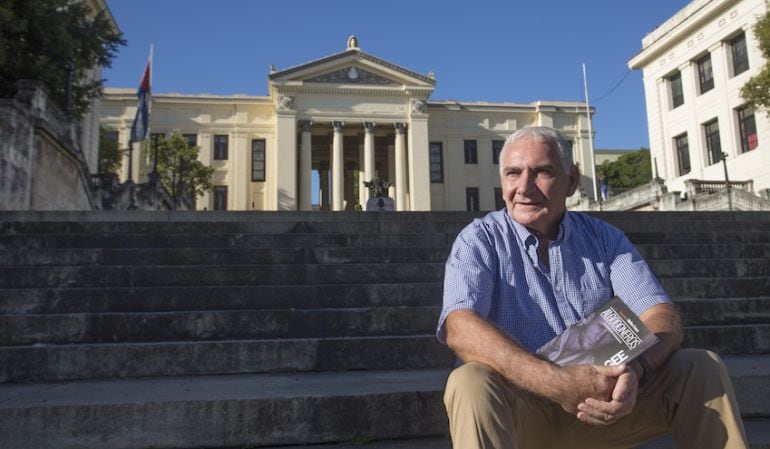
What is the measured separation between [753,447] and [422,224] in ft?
15.3

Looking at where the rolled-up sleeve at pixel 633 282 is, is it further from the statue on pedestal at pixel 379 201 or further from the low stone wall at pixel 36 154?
the statue on pedestal at pixel 379 201

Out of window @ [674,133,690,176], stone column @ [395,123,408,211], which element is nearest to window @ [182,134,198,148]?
stone column @ [395,123,408,211]

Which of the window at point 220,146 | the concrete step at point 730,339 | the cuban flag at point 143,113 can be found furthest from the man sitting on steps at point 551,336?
the window at point 220,146

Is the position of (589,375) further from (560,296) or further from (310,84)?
(310,84)

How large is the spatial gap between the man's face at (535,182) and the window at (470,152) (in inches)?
1799

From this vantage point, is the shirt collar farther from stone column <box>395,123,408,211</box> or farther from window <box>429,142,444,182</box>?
window <box>429,142,444,182</box>

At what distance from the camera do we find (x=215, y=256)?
5.33 meters

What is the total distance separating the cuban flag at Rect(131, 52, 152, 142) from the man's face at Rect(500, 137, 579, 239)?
16285mm

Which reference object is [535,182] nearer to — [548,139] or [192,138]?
[548,139]

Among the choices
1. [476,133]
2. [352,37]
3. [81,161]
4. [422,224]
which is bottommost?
[422,224]

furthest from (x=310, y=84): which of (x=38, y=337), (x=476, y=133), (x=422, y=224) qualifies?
(x=38, y=337)

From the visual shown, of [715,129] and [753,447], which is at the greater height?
[715,129]

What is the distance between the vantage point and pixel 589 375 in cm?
180

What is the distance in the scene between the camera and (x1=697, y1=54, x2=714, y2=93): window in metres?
29.2
